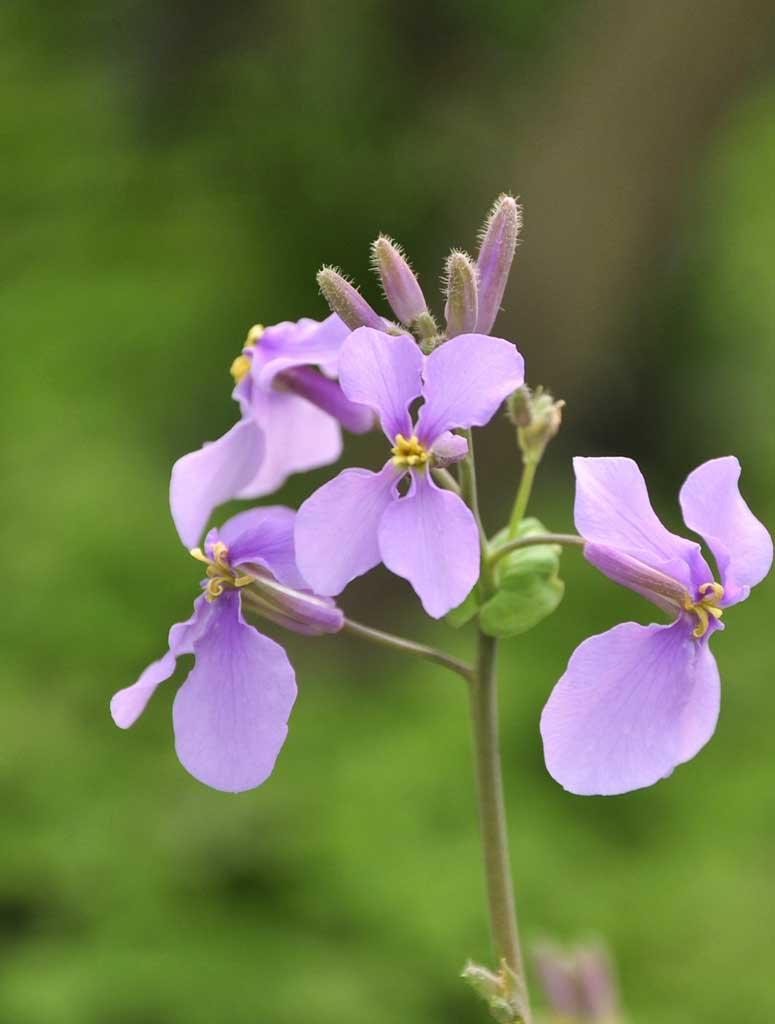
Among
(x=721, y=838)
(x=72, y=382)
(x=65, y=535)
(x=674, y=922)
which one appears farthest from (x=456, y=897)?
(x=72, y=382)

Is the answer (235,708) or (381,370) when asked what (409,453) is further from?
(235,708)

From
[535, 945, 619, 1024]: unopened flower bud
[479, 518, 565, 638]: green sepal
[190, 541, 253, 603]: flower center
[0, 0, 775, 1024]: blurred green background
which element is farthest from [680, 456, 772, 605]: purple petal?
[0, 0, 775, 1024]: blurred green background

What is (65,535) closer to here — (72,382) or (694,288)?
(72,382)

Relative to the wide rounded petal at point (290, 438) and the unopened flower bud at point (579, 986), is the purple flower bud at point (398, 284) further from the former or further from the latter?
the unopened flower bud at point (579, 986)

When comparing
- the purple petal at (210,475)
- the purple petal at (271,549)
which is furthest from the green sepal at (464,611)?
the purple petal at (210,475)

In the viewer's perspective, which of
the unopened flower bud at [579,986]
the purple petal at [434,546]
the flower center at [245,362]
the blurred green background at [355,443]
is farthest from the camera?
the blurred green background at [355,443]
